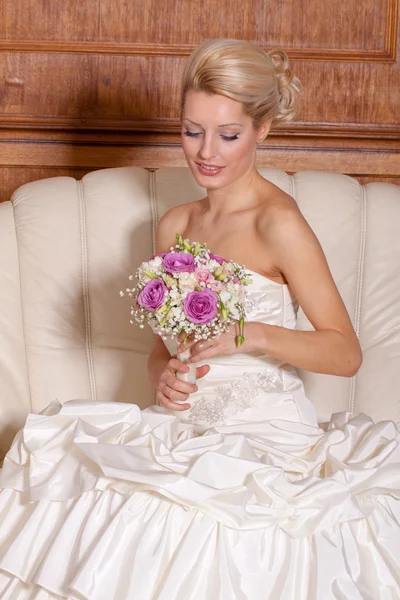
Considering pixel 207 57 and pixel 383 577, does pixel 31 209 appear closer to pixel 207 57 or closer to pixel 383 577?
pixel 207 57

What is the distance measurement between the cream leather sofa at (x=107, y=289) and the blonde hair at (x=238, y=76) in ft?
1.96

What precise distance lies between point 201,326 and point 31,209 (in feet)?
3.73

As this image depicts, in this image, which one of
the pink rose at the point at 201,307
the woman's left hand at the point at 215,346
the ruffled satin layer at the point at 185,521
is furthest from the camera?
the woman's left hand at the point at 215,346

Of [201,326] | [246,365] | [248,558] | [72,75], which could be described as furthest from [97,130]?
[248,558]

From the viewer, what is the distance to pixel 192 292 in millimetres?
1995

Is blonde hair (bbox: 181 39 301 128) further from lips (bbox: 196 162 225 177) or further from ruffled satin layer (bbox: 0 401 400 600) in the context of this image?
ruffled satin layer (bbox: 0 401 400 600)

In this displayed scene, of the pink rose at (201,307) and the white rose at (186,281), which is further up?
the white rose at (186,281)

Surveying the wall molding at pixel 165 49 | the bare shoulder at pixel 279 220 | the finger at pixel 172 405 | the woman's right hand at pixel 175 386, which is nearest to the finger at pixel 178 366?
the woman's right hand at pixel 175 386

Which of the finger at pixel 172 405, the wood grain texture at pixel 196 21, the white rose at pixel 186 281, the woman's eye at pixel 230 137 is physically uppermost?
the wood grain texture at pixel 196 21

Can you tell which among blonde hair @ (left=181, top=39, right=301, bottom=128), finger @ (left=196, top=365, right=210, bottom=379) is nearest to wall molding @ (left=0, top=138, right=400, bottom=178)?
blonde hair @ (left=181, top=39, right=301, bottom=128)

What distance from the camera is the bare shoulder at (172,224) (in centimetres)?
277

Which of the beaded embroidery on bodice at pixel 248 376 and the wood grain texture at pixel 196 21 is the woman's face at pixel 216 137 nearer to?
the beaded embroidery on bodice at pixel 248 376

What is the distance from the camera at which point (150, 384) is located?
9.64 feet

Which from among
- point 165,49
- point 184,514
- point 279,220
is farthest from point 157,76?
point 184,514
